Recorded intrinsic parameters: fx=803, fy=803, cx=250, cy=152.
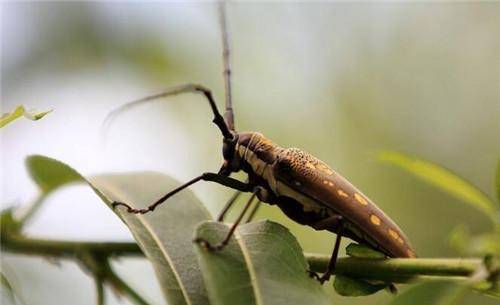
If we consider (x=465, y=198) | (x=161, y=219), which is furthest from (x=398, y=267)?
(x=161, y=219)

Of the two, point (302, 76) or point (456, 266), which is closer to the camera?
point (456, 266)

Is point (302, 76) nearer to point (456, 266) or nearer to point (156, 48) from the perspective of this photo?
point (156, 48)

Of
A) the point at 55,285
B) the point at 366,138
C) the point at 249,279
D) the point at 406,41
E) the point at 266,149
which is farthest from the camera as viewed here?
the point at 406,41

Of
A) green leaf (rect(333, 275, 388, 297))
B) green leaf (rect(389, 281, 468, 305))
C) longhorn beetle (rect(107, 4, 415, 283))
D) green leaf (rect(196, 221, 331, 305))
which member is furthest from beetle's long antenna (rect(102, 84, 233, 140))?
green leaf (rect(389, 281, 468, 305))

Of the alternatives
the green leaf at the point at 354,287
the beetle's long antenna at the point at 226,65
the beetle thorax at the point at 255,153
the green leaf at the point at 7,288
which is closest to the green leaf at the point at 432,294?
the green leaf at the point at 354,287

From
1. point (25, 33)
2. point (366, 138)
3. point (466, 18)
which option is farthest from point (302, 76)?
point (25, 33)

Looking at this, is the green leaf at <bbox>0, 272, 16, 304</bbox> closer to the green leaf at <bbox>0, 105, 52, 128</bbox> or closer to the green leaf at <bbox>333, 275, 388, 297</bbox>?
the green leaf at <bbox>0, 105, 52, 128</bbox>

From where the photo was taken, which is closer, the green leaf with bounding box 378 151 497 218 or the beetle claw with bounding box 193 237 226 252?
the beetle claw with bounding box 193 237 226 252
